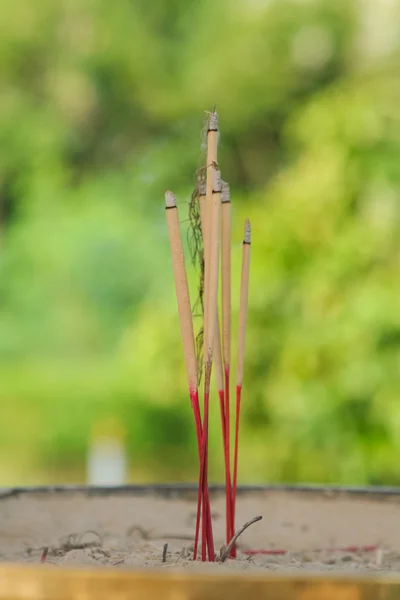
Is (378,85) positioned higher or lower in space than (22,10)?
lower

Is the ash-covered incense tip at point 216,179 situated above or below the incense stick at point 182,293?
above

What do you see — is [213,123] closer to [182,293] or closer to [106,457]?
[182,293]

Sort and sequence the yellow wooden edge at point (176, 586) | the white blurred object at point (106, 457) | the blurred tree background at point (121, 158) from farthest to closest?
1. the blurred tree background at point (121, 158)
2. the white blurred object at point (106, 457)
3. the yellow wooden edge at point (176, 586)

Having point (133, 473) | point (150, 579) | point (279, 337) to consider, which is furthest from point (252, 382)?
point (150, 579)

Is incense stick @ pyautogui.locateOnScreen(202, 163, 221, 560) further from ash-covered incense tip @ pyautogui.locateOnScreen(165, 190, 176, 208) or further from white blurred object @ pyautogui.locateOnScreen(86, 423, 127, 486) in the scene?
white blurred object @ pyautogui.locateOnScreen(86, 423, 127, 486)

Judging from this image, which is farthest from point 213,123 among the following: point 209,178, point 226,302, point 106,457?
point 106,457

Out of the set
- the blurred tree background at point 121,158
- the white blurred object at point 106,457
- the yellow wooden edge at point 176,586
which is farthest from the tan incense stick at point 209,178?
the white blurred object at point 106,457

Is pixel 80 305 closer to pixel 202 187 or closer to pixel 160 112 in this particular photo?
pixel 160 112

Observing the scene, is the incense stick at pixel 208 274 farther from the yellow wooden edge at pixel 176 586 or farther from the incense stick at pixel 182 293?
the yellow wooden edge at pixel 176 586
